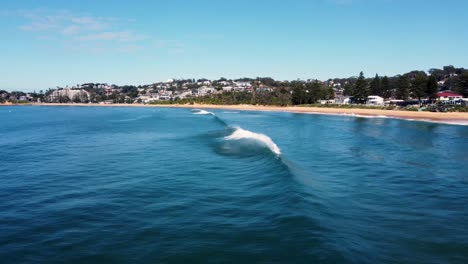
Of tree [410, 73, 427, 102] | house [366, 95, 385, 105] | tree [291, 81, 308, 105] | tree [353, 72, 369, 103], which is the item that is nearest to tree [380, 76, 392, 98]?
house [366, 95, 385, 105]

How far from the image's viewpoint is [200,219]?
11.5 m

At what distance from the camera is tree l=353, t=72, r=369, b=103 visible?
109 m

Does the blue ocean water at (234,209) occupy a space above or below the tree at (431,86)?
below

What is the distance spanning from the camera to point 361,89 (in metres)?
109

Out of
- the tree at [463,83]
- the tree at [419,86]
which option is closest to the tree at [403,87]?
the tree at [419,86]

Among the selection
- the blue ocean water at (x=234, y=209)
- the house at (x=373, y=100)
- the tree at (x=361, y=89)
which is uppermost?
the tree at (x=361, y=89)

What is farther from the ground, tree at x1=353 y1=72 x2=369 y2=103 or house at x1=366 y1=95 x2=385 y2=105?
tree at x1=353 y1=72 x2=369 y2=103

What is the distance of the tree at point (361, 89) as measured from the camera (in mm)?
108669

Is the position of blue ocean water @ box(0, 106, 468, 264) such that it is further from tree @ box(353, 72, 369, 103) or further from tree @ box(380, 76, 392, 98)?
tree @ box(380, 76, 392, 98)

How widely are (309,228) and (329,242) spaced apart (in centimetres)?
101

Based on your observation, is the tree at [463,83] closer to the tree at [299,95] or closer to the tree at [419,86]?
the tree at [419,86]

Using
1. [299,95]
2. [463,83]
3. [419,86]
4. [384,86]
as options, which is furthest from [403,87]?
[299,95]

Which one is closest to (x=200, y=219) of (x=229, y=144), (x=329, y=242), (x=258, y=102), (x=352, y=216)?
(x=329, y=242)

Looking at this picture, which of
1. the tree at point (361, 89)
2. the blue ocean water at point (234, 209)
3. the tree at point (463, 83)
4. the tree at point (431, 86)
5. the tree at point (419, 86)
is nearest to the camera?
the blue ocean water at point (234, 209)
